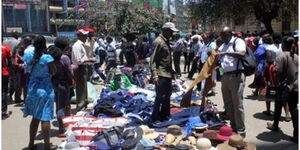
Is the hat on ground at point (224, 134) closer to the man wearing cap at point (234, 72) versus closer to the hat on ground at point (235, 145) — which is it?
the hat on ground at point (235, 145)

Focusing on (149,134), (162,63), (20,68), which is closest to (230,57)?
(162,63)

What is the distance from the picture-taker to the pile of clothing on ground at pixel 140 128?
17.1ft

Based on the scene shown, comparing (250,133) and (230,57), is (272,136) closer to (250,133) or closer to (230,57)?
(250,133)

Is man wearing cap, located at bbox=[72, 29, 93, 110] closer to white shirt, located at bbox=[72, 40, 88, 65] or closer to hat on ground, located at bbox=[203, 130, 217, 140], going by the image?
white shirt, located at bbox=[72, 40, 88, 65]

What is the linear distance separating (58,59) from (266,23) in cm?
2330

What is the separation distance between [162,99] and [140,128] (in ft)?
3.46

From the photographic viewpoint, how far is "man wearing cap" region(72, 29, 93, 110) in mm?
7602

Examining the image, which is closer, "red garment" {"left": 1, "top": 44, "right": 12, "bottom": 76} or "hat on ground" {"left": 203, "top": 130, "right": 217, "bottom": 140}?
"hat on ground" {"left": 203, "top": 130, "right": 217, "bottom": 140}

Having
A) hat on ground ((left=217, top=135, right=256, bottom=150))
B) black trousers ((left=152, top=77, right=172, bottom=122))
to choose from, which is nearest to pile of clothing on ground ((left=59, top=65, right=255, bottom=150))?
hat on ground ((left=217, top=135, right=256, bottom=150))

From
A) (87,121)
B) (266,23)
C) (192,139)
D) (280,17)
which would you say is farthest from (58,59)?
(280,17)

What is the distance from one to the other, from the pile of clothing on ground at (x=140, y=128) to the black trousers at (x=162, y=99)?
15 cm

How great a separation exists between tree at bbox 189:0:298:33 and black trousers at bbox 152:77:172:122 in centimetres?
1930

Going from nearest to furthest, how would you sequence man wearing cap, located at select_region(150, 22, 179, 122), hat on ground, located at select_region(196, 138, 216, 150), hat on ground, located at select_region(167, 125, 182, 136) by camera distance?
hat on ground, located at select_region(196, 138, 216, 150)
hat on ground, located at select_region(167, 125, 182, 136)
man wearing cap, located at select_region(150, 22, 179, 122)

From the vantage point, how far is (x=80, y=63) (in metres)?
7.63
